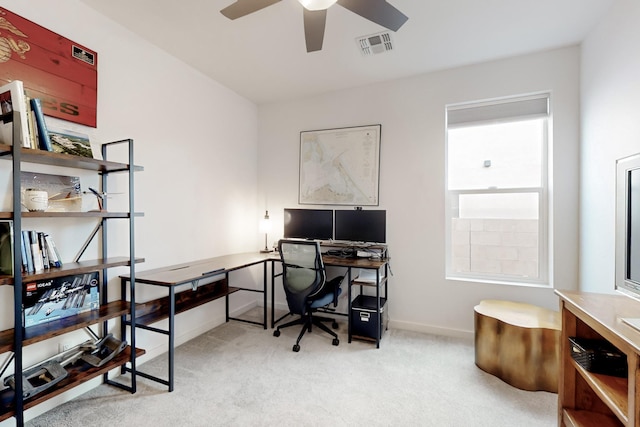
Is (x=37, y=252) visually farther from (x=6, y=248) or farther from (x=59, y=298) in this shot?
(x=59, y=298)

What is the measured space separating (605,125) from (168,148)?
3.55 metres

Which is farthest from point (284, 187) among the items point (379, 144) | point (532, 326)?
point (532, 326)

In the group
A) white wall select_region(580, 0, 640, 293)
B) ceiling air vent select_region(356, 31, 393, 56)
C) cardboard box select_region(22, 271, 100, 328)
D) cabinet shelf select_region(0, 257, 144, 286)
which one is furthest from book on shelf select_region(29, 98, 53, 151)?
white wall select_region(580, 0, 640, 293)

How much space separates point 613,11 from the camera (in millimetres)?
2059

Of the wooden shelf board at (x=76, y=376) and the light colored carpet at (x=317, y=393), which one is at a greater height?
the wooden shelf board at (x=76, y=376)

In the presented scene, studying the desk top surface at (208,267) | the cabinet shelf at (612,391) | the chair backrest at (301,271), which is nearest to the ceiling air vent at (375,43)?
the chair backrest at (301,271)

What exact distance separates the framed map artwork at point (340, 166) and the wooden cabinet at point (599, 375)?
206cm

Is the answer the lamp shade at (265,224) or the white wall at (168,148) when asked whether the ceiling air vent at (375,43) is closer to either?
A: the white wall at (168,148)

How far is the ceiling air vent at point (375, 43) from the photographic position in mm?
2449

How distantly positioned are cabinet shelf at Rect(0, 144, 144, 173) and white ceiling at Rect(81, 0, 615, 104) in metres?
1.16

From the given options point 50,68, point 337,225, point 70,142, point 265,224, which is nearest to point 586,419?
point 337,225

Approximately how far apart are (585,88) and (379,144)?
181 centimetres

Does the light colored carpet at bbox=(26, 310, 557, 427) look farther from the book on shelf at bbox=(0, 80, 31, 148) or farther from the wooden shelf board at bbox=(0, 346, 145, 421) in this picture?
the book on shelf at bbox=(0, 80, 31, 148)

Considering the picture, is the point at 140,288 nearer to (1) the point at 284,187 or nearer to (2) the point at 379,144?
(1) the point at 284,187
